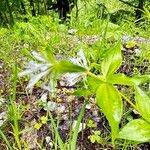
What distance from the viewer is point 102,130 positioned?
2340mm

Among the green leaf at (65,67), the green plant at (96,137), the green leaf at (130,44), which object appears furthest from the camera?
the green leaf at (130,44)

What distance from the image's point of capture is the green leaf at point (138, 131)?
89 cm

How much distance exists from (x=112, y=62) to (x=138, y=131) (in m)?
0.17

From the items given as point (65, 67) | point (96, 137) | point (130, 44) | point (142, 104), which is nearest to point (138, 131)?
point (142, 104)

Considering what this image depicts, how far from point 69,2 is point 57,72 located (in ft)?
14.9

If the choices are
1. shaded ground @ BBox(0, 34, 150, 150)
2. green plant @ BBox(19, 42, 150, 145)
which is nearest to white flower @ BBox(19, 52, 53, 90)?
green plant @ BBox(19, 42, 150, 145)

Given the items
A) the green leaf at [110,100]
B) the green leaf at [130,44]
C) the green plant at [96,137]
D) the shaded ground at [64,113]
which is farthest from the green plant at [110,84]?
the green leaf at [130,44]

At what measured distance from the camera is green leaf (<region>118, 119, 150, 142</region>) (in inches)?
34.9

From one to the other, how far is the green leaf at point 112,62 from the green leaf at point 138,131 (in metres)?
0.15

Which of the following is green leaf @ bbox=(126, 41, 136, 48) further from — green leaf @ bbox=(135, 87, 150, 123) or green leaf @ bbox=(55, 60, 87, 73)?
green leaf @ bbox=(55, 60, 87, 73)

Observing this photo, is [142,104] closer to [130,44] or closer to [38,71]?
[38,71]

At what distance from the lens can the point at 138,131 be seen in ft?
2.95

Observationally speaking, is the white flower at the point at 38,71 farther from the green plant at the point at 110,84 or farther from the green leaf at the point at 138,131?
the green leaf at the point at 138,131

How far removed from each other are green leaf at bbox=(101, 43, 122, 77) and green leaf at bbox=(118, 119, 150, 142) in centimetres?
15
